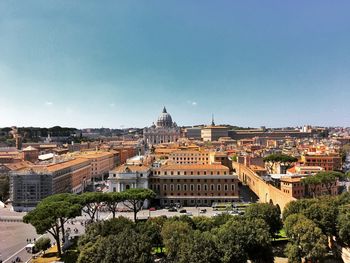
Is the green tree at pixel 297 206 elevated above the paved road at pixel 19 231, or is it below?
above

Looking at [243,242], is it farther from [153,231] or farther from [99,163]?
[99,163]

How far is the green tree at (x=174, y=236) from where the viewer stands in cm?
2953

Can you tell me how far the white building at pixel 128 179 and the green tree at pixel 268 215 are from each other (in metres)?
24.9

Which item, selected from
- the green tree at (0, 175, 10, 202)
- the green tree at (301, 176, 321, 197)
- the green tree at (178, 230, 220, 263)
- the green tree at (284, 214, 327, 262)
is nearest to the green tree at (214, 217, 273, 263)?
the green tree at (178, 230, 220, 263)

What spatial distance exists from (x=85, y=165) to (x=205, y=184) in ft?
126

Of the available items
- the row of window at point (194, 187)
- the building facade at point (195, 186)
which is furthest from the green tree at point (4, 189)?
the row of window at point (194, 187)

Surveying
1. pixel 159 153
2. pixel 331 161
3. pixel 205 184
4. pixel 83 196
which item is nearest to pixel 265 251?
pixel 83 196

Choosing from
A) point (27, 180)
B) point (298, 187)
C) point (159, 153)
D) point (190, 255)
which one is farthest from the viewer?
point (159, 153)

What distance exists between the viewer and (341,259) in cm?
3466

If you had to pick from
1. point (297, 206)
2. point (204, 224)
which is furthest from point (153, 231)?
point (297, 206)

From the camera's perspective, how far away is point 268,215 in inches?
1523

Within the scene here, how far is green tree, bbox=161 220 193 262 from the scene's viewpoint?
29.5 m

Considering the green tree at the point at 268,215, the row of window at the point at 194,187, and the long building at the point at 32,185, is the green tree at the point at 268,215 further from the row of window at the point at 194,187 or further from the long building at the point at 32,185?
the long building at the point at 32,185

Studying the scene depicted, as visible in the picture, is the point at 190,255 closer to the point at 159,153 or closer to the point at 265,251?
the point at 265,251
